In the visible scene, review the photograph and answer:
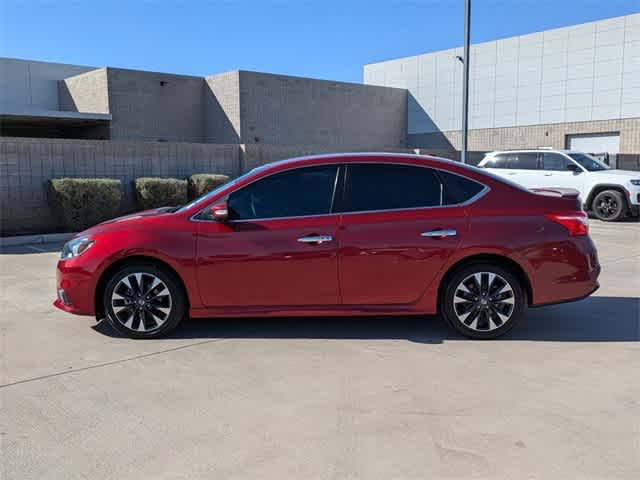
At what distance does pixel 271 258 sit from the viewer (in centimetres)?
493

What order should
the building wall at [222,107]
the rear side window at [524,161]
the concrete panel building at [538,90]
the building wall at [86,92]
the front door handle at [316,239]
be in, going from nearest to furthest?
the front door handle at [316,239]
the rear side window at [524,161]
the building wall at [86,92]
the concrete panel building at [538,90]
the building wall at [222,107]

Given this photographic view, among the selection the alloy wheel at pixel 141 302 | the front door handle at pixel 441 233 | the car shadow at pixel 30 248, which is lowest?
the car shadow at pixel 30 248

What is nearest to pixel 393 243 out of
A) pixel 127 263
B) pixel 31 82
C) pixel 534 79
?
pixel 127 263

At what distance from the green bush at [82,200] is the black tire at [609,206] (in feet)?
38.7

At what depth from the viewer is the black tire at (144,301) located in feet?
16.5

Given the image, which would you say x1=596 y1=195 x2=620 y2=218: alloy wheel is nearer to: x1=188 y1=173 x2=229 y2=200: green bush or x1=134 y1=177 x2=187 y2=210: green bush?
x1=188 y1=173 x2=229 y2=200: green bush

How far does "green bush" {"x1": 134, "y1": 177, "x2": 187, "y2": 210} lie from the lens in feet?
42.8

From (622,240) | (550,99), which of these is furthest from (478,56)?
(622,240)

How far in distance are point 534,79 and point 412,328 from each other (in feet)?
90.9

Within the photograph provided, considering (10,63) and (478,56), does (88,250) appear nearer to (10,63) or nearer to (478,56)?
(10,63)

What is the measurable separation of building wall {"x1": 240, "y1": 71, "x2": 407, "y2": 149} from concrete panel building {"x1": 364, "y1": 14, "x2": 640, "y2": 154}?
207cm

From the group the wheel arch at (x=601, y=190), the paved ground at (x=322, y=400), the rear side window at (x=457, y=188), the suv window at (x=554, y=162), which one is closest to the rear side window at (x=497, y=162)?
the suv window at (x=554, y=162)

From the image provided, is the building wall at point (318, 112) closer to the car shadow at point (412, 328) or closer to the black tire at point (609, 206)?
the black tire at point (609, 206)

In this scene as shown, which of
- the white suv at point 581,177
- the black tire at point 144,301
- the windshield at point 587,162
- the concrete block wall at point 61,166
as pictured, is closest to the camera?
the black tire at point 144,301
